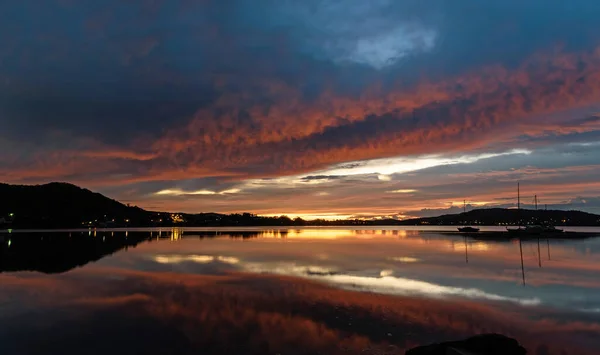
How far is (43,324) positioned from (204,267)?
2089cm

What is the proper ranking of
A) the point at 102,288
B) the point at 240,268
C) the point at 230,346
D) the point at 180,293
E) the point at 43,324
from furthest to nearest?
the point at 240,268 → the point at 102,288 → the point at 180,293 → the point at 43,324 → the point at 230,346

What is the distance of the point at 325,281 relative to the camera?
29594 mm

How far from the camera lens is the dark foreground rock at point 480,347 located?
1292 cm

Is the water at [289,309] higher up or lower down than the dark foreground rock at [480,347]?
lower down

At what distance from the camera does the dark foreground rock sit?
42.4 feet

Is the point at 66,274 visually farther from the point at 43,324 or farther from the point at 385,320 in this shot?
the point at 385,320

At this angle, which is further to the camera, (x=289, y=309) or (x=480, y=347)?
(x=289, y=309)

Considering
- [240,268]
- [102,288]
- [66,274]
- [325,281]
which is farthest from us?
[240,268]

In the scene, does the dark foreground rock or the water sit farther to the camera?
the water

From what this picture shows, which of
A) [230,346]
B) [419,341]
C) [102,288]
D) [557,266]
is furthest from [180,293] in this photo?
[557,266]

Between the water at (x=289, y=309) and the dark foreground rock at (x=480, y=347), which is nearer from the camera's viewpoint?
the dark foreground rock at (x=480, y=347)

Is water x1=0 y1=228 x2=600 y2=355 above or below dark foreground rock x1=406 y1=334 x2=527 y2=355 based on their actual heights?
below

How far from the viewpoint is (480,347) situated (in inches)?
517

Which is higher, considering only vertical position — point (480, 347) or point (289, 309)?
point (480, 347)
